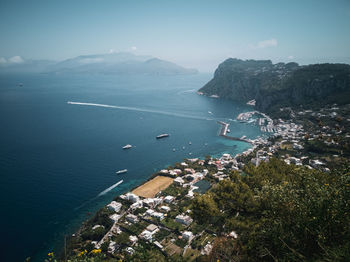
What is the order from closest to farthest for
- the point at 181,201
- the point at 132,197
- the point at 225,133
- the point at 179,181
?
the point at 181,201 → the point at 132,197 → the point at 179,181 → the point at 225,133

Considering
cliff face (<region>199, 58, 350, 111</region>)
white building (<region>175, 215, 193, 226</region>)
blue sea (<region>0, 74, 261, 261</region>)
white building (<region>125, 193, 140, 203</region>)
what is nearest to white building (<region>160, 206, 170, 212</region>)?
white building (<region>175, 215, 193, 226</region>)

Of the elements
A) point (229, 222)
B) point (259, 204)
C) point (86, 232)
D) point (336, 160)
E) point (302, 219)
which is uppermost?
point (302, 219)

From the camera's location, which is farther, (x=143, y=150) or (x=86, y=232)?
(x=143, y=150)

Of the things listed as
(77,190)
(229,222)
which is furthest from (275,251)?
(77,190)

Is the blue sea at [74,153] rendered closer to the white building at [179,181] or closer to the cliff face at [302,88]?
the white building at [179,181]

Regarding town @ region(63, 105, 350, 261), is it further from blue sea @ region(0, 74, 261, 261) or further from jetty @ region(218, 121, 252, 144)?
blue sea @ region(0, 74, 261, 261)

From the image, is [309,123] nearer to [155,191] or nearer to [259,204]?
[155,191]

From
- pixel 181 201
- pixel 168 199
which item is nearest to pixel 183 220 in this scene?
pixel 181 201

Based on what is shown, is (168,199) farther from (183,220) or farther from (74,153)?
(74,153)
